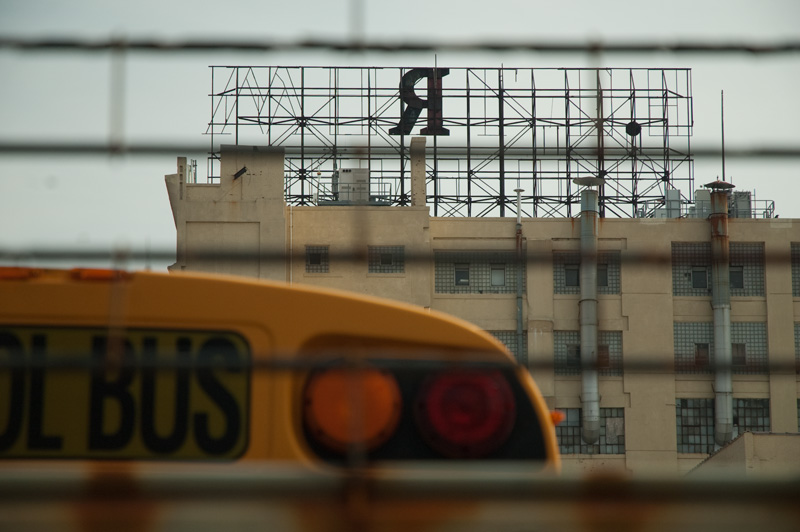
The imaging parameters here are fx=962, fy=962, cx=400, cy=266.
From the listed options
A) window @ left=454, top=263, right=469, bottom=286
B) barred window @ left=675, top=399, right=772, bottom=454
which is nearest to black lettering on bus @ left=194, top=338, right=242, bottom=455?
window @ left=454, top=263, right=469, bottom=286

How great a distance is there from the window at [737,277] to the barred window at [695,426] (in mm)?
3670

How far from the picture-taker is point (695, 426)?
28.7 metres

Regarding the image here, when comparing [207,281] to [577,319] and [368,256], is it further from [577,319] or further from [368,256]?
[577,319]

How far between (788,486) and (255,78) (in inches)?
1051

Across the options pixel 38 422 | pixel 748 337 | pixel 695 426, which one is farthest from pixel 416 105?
pixel 38 422

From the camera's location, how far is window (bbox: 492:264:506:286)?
29.2 meters

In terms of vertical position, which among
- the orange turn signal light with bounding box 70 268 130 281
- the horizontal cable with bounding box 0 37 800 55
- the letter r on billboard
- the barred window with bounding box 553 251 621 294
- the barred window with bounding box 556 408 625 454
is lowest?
the barred window with bounding box 556 408 625 454

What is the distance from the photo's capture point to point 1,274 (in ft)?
8.33

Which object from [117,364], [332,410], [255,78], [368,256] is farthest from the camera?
[255,78]

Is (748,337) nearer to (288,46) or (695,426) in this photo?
(695,426)

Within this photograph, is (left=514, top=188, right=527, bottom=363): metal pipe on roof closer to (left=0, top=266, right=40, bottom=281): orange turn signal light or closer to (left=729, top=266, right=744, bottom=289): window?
(left=729, top=266, right=744, bottom=289): window

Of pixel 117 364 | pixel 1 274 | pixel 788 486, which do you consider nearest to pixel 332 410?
pixel 117 364

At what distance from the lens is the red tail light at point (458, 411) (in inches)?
99.3

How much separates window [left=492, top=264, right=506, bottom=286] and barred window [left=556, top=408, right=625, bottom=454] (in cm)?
423
